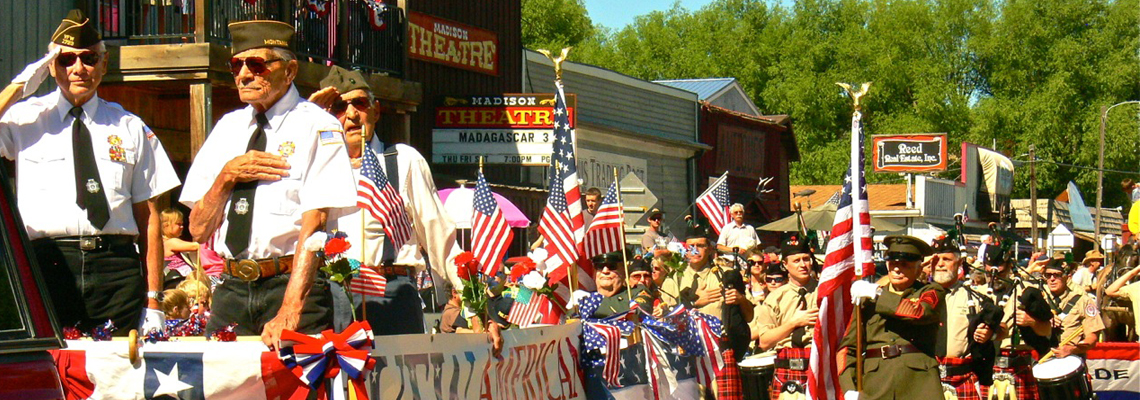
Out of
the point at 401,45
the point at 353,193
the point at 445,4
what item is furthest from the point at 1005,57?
the point at 353,193

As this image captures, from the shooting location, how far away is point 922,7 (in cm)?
6184

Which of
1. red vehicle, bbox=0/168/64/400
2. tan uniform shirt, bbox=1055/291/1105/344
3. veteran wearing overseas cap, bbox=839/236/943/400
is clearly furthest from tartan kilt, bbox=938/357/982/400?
red vehicle, bbox=0/168/64/400

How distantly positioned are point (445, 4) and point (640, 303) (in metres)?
13.3

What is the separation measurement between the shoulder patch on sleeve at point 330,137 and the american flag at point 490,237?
4638 millimetres

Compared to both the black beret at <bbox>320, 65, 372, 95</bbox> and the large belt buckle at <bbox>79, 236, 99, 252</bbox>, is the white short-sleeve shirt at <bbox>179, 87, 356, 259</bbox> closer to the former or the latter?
the large belt buckle at <bbox>79, 236, 99, 252</bbox>

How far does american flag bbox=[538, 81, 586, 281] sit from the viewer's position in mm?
11711

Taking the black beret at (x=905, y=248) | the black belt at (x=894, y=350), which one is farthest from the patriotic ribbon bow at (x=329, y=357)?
the black beret at (x=905, y=248)

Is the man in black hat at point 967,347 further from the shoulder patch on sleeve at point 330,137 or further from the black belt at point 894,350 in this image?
the shoulder patch on sleeve at point 330,137

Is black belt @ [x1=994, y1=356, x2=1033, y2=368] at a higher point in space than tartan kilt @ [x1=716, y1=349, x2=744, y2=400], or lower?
higher

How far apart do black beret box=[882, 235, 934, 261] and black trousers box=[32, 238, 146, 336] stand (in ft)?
17.9

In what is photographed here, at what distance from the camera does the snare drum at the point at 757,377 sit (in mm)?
13148

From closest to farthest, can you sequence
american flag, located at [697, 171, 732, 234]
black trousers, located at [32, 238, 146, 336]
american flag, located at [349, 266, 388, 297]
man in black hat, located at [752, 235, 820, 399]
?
black trousers, located at [32, 238, 146, 336] → american flag, located at [349, 266, 388, 297] → man in black hat, located at [752, 235, 820, 399] → american flag, located at [697, 171, 732, 234]

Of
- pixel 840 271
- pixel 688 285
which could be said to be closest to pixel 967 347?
pixel 840 271

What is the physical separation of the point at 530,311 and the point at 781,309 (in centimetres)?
361
